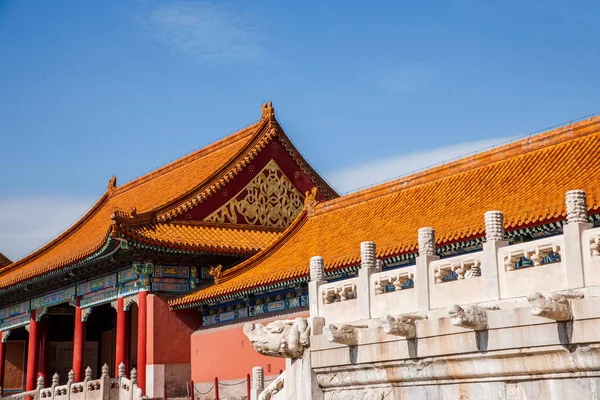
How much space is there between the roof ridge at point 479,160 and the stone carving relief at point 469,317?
897 centimetres

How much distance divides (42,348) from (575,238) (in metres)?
24.6

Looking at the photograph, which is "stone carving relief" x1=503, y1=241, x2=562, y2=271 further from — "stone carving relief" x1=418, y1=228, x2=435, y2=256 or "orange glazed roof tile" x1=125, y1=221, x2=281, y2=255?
"orange glazed roof tile" x1=125, y1=221, x2=281, y2=255

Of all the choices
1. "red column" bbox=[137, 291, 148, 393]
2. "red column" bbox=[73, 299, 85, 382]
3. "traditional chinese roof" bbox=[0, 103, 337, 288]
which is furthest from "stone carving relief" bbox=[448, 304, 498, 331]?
"red column" bbox=[73, 299, 85, 382]

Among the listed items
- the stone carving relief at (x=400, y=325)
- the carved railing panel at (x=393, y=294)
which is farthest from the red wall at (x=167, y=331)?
the stone carving relief at (x=400, y=325)

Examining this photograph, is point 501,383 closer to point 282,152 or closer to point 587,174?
point 587,174

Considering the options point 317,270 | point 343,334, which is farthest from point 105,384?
point 343,334

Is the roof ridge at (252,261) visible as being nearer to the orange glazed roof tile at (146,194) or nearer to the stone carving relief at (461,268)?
the orange glazed roof tile at (146,194)

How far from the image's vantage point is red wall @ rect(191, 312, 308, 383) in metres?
23.2

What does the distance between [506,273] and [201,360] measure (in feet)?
49.1

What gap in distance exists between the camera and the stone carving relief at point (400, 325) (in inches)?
492

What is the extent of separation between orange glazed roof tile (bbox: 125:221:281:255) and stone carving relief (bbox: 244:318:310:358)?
10.6 m

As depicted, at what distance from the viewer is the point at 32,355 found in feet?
103

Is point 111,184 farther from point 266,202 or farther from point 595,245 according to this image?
point 595,245

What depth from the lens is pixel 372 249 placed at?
46.4 feet
